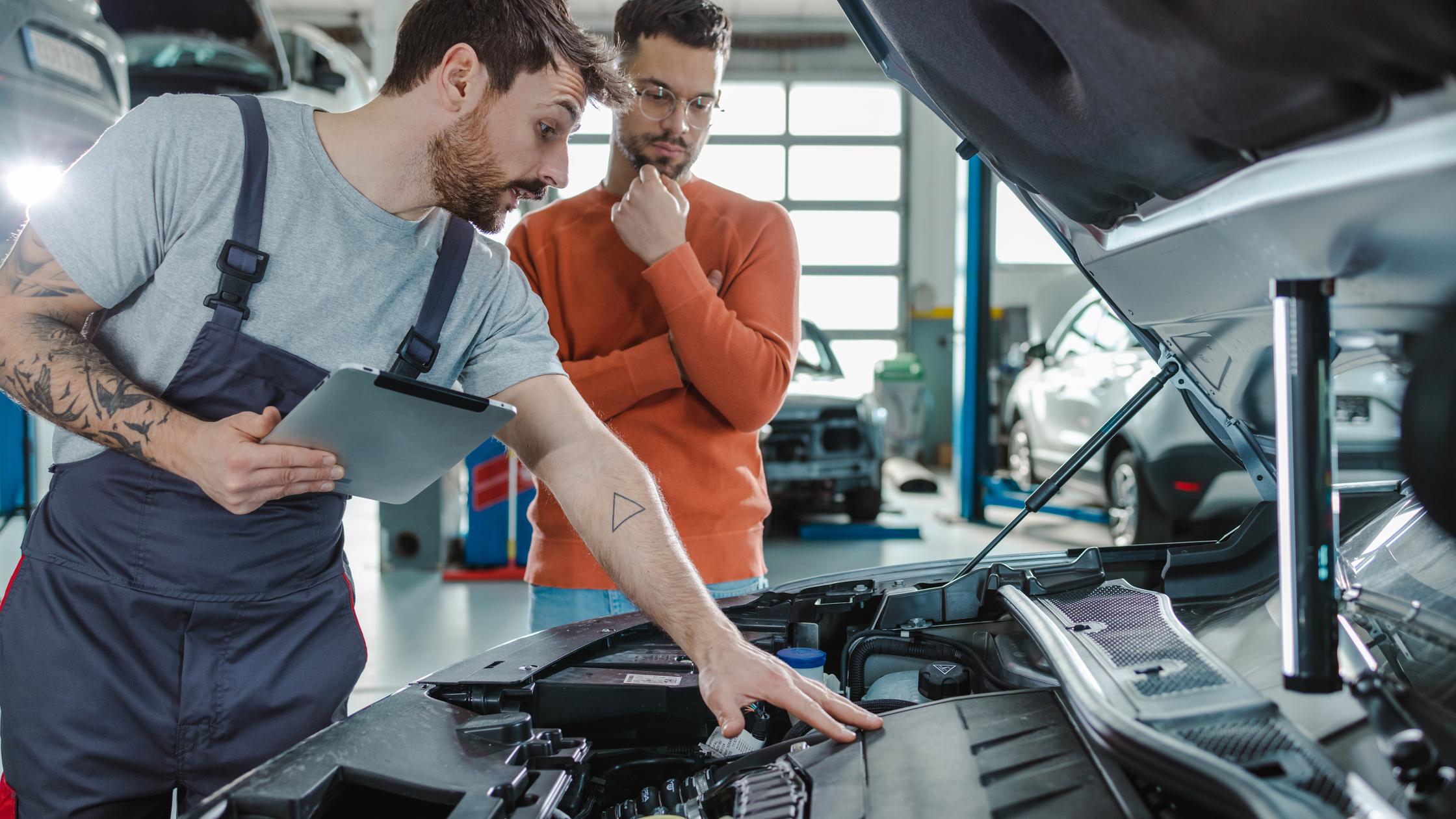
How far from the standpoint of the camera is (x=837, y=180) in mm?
10852

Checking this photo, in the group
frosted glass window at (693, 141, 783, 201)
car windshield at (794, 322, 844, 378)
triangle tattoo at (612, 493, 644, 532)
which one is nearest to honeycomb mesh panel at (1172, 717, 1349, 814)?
triangle tattoo at (612, 493, 644, 532)

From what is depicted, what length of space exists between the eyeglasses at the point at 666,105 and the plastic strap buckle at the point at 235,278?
631mm

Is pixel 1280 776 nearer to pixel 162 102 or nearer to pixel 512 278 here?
pixel 512 278

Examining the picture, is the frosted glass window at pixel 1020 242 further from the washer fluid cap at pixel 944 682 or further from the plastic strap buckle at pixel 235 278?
the plastic strap buckle at pixel 235 278

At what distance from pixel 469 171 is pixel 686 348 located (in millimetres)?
409

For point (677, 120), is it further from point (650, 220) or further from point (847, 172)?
point (847, 172)

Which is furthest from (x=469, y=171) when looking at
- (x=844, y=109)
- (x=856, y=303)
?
(x=844, y=109)

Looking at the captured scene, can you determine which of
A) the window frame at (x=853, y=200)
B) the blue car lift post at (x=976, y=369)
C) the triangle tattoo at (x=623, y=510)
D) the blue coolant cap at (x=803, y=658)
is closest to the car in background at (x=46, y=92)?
the triangle tattoo at (x=623, y=510)

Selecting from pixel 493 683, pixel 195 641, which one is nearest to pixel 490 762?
pixel 493 683

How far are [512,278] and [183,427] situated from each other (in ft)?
1.62

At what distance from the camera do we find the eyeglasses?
1483 mm

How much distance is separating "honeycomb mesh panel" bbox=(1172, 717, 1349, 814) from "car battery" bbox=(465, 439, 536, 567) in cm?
437

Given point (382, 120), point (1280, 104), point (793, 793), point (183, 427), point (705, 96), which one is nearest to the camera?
point (1280, 104)

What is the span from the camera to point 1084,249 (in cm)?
120
